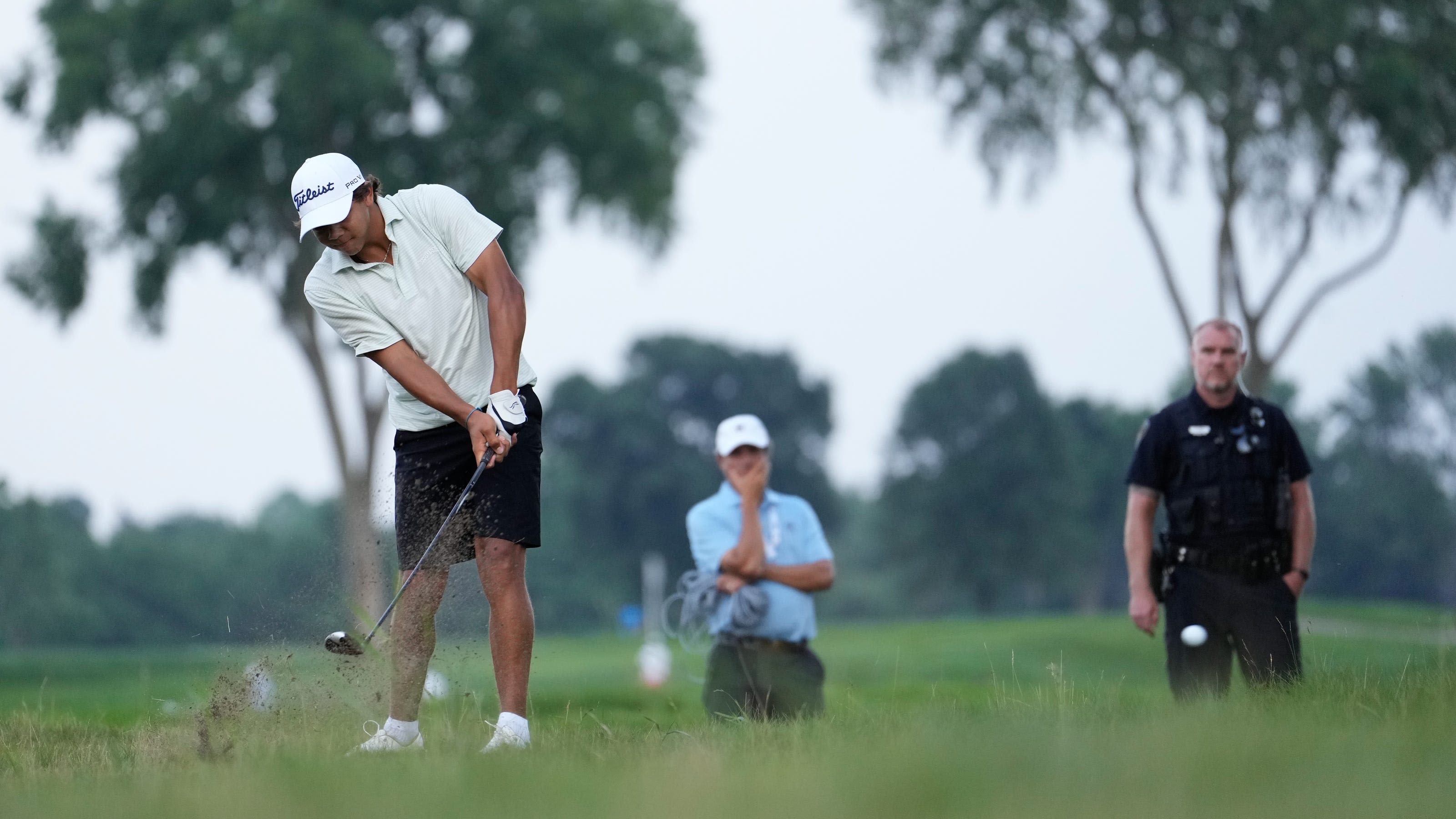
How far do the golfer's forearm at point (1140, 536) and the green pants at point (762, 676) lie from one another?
1.52 metres

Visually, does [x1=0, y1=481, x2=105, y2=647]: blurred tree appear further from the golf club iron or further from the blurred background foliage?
the golf club iron

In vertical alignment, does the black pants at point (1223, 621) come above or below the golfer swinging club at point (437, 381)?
below

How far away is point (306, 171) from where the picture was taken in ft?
19.3

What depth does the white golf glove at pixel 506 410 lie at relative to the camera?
589 cm

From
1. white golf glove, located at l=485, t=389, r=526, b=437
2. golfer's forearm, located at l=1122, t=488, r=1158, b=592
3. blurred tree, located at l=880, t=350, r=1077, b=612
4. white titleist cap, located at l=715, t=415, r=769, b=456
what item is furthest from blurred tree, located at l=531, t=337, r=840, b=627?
white golf glove, located at l=485, t=389, r=526, b=437

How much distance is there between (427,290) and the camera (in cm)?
615

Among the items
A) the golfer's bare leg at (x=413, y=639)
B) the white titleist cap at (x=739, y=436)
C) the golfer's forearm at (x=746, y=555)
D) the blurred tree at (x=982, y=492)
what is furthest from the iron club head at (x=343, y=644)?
the blurred tree at (x=982, y=492)

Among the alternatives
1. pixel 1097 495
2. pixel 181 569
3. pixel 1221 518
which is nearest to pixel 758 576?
pixel 1221 518

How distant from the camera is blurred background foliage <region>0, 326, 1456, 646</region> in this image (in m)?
70.9

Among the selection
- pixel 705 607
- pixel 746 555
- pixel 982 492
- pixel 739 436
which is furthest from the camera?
pixel 982 492

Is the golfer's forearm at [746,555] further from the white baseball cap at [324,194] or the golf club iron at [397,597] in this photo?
the white baseball cap at [324,194]

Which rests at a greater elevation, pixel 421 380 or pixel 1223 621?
pixel 421 380

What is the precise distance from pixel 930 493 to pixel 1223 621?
65.0 metres

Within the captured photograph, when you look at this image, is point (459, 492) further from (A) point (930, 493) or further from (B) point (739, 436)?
(A) point (930, 493)
